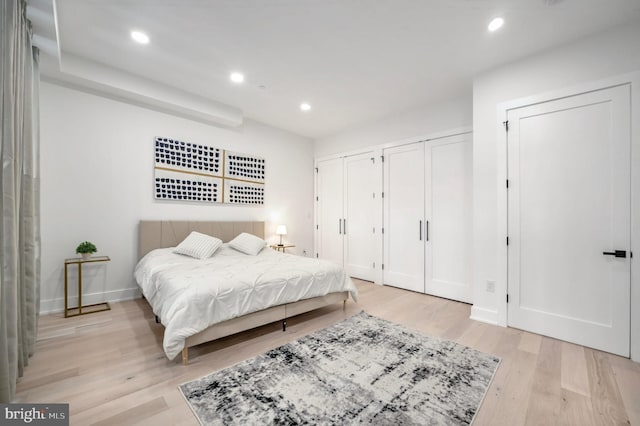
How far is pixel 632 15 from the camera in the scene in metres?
2.21

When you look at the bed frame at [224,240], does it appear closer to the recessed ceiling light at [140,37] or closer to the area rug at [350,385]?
the area rug at [350,385]

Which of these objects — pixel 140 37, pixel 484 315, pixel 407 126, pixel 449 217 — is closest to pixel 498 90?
pixel 407 126

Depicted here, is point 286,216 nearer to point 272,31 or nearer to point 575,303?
point 272,31

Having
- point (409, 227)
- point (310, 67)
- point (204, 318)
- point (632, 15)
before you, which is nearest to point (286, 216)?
point (409, 227)

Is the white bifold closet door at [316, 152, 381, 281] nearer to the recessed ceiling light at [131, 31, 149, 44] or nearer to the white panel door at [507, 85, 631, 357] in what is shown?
the white panel door at [507, 85, 631, 357]

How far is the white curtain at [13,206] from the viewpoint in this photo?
147 cm

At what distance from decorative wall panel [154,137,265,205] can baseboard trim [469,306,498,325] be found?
149 inches

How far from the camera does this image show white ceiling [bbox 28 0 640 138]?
2.18 metres

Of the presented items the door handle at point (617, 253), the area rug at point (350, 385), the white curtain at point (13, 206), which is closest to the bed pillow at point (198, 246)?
the white curtain at point (13, 206)

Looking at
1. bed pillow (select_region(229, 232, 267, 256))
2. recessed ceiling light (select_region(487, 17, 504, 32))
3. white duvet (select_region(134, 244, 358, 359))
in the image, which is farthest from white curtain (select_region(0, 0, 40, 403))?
recessed ceiling light (select_region(487, 17, 504, 32))

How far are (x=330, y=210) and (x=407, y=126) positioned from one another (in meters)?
2.22

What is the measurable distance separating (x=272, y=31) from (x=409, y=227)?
3.29 metres

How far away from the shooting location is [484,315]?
3.05 meters

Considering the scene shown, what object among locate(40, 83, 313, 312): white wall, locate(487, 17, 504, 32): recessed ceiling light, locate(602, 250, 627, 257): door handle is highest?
locate(487, 17, 504, 32): recessed ceiling light
